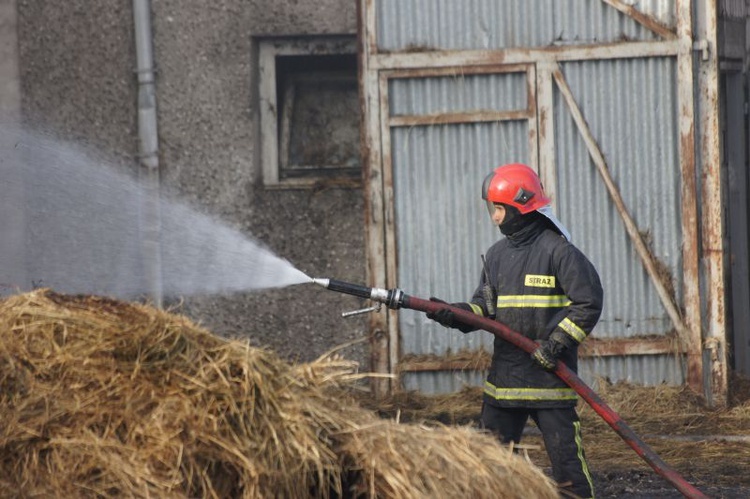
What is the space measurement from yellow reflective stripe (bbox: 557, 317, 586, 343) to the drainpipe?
15.5 feet

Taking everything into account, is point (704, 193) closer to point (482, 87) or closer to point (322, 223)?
point (482, 87)

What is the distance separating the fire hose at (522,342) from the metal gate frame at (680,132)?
Answer: 3.17 metres

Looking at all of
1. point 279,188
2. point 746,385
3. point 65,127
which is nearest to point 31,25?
point 65,127

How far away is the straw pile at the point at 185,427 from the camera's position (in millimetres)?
3695

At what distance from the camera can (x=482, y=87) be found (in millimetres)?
8742

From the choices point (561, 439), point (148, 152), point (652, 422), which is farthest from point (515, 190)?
point (148, 152)

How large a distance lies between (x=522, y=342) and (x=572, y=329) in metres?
0.25

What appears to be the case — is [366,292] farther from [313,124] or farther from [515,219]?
[313,124]

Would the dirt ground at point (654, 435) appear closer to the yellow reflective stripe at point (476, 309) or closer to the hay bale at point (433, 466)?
the yellow reflective stripe at point (476, 309)

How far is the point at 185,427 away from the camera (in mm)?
3742

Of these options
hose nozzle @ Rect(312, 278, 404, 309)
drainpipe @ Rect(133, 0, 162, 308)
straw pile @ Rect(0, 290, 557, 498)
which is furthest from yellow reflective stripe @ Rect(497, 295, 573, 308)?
drainpipe @ Rect(133, 0, 162, 308)

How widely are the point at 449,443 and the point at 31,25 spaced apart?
6.64m

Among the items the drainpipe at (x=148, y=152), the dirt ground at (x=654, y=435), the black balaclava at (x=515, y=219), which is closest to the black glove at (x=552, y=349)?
the black balaclava at (x=515, y=219)

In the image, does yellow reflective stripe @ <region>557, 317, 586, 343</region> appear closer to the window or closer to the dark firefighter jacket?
the dark firefighter jacket
